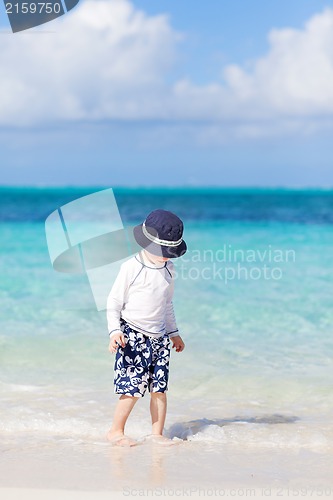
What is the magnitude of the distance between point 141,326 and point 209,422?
0.77 meters

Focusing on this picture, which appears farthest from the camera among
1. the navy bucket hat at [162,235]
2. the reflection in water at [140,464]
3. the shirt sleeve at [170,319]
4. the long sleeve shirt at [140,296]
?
the shirt sleeve at [170,319]

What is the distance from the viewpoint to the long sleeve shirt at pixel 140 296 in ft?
12.0

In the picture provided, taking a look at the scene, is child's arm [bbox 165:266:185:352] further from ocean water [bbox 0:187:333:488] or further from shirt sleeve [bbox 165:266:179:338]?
ocean water [bbox 0:187:333:488]

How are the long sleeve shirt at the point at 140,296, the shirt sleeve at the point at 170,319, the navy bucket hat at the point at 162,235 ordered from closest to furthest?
the navy bucket hat at the point at 162,235 → the long sleeve shirt at the point at 140,296 → the shirt sleeve at the point at 170,319

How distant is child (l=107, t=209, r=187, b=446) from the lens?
3646 millimetres

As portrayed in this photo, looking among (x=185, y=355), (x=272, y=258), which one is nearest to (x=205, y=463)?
(x=185, y=355)

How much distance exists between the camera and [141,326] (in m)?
3.70

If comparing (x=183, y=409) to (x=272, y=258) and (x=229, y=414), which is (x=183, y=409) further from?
(x=272, y=258)

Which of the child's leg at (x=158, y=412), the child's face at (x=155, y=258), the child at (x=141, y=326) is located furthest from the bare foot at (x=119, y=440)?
the child's face at (x=155, y=258)

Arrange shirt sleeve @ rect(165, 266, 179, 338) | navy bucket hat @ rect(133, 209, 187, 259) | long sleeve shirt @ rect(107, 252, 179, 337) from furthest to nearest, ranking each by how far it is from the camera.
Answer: shirt sleeve @ rect(165, 266, 179, 338)
long sleeve shirt @ rect(107, 252, 179, 337)
navy bucket hat @ rect(133, 209, 187, 259)

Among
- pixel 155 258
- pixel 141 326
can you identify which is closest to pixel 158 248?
pixel 155 258

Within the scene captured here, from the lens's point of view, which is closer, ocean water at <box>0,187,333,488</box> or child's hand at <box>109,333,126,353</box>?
child's hand at <box>109,333,126,353</box>

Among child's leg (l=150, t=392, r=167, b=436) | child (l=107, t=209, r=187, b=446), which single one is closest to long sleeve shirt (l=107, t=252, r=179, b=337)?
child (l=107, t=209, r=187, b=446)

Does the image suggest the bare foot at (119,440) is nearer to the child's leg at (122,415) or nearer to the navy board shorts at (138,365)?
the child's leg at (122,415)
